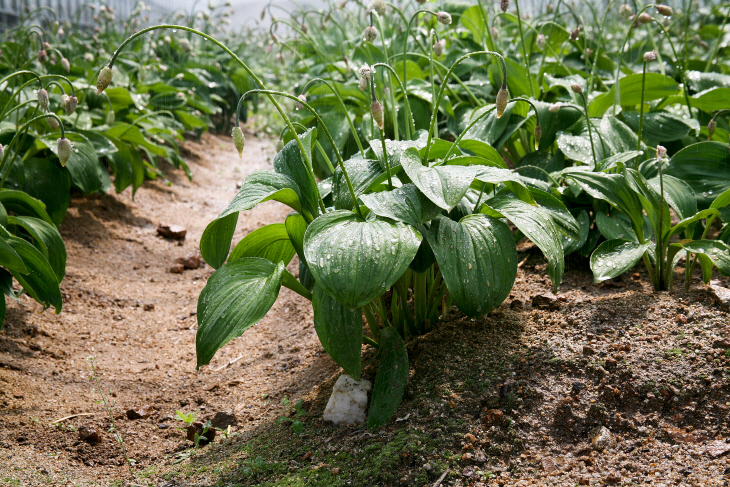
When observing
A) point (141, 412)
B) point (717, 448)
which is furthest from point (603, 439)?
point (141, 412)

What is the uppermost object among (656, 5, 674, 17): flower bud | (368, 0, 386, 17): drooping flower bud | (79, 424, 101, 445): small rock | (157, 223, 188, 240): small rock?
(368, 0, 386, 17): drooping flower bud

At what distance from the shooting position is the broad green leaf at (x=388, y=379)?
1.67 meters

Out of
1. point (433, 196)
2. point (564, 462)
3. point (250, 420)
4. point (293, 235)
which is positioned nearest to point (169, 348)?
point (250, 420)

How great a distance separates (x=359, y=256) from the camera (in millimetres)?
1450

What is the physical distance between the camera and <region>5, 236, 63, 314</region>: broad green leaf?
2066 millimetres

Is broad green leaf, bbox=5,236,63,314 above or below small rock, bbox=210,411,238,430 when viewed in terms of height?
above

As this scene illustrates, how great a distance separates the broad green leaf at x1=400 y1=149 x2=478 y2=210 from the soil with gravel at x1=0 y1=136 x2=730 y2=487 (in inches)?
21.3

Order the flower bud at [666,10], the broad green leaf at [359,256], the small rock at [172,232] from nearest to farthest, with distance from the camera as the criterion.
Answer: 1. the broad green leaf at [359,256]
2. the flower bud at [666,10]
3. the small rock at [172,232]

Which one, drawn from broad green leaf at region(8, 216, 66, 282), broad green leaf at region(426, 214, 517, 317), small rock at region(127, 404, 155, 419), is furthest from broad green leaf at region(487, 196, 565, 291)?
broad green leaf at region(8, 216, 66, 282)

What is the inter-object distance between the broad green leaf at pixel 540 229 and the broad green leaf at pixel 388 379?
1.62ft

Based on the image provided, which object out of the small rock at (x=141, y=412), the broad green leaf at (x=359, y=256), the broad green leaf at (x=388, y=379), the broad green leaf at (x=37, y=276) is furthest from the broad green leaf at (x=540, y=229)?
the broad green leaf at (x=37, y=276)

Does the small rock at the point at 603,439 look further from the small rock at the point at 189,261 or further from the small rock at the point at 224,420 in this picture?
the small rock at the point at 189,261

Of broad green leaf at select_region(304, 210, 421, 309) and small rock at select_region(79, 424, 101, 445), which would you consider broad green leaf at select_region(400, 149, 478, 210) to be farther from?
small rock at select_region(79, 424, 101, 445)

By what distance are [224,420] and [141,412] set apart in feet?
1.02
